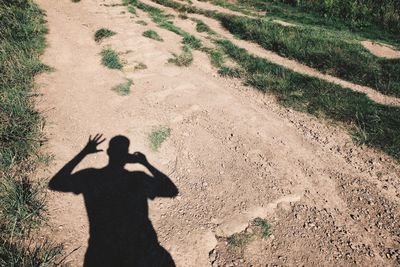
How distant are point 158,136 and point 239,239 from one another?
8.73 ft

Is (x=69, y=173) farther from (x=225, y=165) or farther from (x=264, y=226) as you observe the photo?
(x=264, y=226)

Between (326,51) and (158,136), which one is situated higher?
(326,51)

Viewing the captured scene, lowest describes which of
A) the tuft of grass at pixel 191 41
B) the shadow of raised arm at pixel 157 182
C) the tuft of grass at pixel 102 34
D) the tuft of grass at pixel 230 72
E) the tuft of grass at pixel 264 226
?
the tuft of grass at pixel 264 226

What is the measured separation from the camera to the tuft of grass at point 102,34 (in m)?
9.59

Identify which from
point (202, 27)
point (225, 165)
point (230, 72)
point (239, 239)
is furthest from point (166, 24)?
point (239, 239)

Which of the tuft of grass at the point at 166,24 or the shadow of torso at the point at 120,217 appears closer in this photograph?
the shadow of torso at the point at 120,217

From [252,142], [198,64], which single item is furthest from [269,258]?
[198,64]

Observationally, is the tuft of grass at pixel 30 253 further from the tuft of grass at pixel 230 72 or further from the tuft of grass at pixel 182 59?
the tuft of grass at pixel 230 72

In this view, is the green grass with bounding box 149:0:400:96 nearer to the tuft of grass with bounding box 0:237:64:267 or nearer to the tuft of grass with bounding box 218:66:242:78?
the tuft of grass with bounding box 218:66:242:78

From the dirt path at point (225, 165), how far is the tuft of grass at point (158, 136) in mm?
134


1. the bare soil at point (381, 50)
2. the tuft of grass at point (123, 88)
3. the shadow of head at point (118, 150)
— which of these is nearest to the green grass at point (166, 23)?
the tuft of grass at point (123, 88)

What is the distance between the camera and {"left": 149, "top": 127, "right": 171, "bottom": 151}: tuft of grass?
17.8ft

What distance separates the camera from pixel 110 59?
8211 mm

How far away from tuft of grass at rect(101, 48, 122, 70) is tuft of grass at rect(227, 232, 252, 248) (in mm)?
5961
